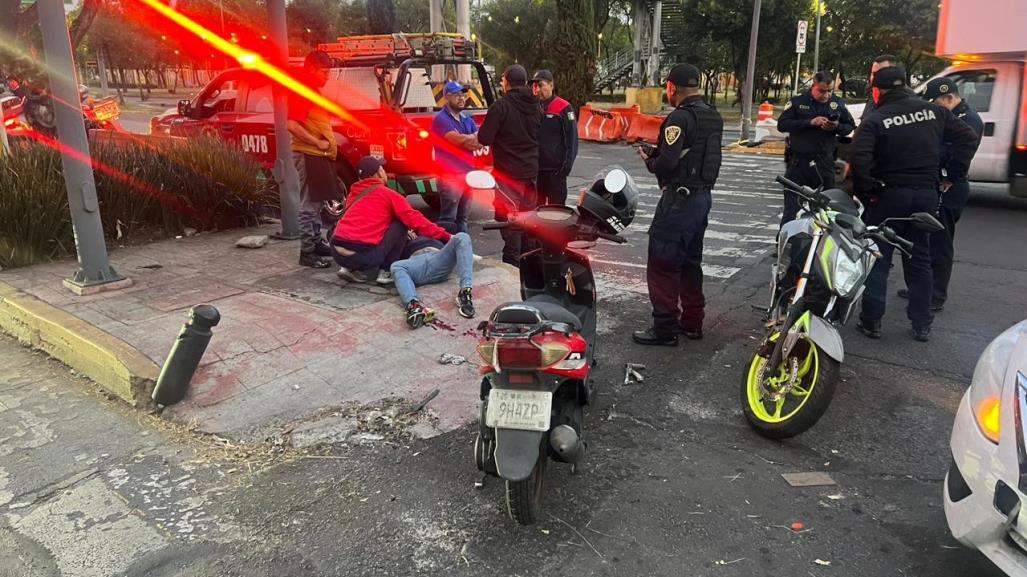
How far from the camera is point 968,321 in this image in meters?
5.75

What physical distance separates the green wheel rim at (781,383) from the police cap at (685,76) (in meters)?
1.96

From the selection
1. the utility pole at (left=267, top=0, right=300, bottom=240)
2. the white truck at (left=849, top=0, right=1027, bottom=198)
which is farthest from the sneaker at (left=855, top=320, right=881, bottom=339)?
the white truck at (left=849, top=0, right=1027, bottom=198)

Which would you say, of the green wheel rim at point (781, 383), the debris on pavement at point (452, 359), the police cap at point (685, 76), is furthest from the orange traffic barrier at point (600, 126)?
the green wheel rim at point (781, 383)

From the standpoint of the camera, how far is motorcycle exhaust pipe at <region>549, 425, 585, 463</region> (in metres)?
2.95

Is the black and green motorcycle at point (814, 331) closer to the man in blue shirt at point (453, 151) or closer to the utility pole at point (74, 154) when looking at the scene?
the man in blue shirt at point (453, 151)

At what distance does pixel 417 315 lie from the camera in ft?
17.2

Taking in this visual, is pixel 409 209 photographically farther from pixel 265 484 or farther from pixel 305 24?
pixel 305 24

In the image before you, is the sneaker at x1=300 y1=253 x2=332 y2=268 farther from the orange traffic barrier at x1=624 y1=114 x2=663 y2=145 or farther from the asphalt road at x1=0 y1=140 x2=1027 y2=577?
the orange traffic barrier at x1=624 y1=114 x2=663 y2=145

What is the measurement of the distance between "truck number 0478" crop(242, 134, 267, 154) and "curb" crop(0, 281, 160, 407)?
4.33 meters

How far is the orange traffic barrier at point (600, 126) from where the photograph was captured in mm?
19984

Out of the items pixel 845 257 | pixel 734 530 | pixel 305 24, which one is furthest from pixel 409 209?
pixel 305 24

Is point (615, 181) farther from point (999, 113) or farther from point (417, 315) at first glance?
point (999, 113)

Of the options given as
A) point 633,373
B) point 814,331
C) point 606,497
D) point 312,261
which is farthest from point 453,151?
point 606,497

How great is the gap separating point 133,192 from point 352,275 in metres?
3.12
